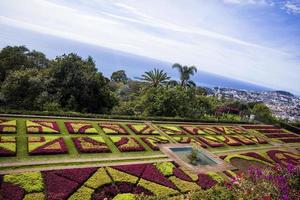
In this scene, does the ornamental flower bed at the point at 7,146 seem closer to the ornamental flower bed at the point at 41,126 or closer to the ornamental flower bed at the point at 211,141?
the ornamental flower bed at the point at 41,126

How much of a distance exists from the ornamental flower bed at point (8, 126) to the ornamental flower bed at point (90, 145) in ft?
14.1

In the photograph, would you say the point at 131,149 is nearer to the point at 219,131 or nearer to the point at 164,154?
the point at 164,154

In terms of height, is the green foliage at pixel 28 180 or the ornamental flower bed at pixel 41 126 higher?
the ornamental flower bed at pixel 41 126

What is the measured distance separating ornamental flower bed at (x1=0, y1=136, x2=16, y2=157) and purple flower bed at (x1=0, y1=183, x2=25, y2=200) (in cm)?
347

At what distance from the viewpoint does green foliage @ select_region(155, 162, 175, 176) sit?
55.4 ft

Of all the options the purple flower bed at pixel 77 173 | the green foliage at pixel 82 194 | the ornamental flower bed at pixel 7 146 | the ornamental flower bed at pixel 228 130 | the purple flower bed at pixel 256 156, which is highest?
the ornamental flower bed at pixel 7 146

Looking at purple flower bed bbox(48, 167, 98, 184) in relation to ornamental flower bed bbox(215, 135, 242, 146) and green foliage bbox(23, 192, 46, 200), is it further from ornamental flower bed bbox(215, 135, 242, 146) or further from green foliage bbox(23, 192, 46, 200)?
ornamental flower bed bbox(215, 135, 242, 146)

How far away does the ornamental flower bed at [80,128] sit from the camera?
21.3 meters

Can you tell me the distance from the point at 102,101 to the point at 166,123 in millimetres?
8955

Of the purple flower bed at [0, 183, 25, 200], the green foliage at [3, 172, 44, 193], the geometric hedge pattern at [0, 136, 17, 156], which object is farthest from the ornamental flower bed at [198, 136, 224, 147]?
the purple flower bed at [0, 183, 25, 200]

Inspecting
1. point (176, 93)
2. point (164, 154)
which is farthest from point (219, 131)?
point (164, 154)

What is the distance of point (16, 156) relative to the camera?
15.6 metres

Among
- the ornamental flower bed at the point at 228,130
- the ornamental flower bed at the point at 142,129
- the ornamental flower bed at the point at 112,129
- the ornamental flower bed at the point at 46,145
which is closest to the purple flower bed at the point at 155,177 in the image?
the ornamental flower bed at the point at 46,145

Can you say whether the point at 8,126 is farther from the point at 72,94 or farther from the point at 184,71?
the point at 184,71
